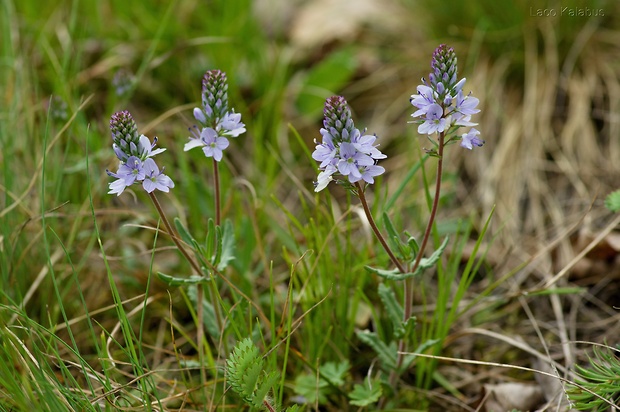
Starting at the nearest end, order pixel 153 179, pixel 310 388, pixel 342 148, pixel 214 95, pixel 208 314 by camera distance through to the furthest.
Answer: pixel 342 148, pixel 153 179, pixel 214 95, pixel 310 388, pixel 208 314

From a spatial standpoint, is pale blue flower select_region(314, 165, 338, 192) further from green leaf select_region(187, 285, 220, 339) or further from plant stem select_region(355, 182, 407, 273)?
green leaf select_region(187, 285, 220, 339)

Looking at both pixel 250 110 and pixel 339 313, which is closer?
pixel 339 313

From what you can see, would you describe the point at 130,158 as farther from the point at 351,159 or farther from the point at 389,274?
the point at 389,274

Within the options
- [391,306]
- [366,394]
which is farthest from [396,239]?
[366,394]

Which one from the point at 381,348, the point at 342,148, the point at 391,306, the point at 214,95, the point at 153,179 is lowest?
the point at 381,348

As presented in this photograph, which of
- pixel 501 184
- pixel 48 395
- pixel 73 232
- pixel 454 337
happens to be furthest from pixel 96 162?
pixel 501 184

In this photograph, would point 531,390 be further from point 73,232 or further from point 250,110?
point 250,110

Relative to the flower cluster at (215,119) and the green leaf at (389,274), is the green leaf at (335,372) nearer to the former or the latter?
the green leaf at (389,274)
